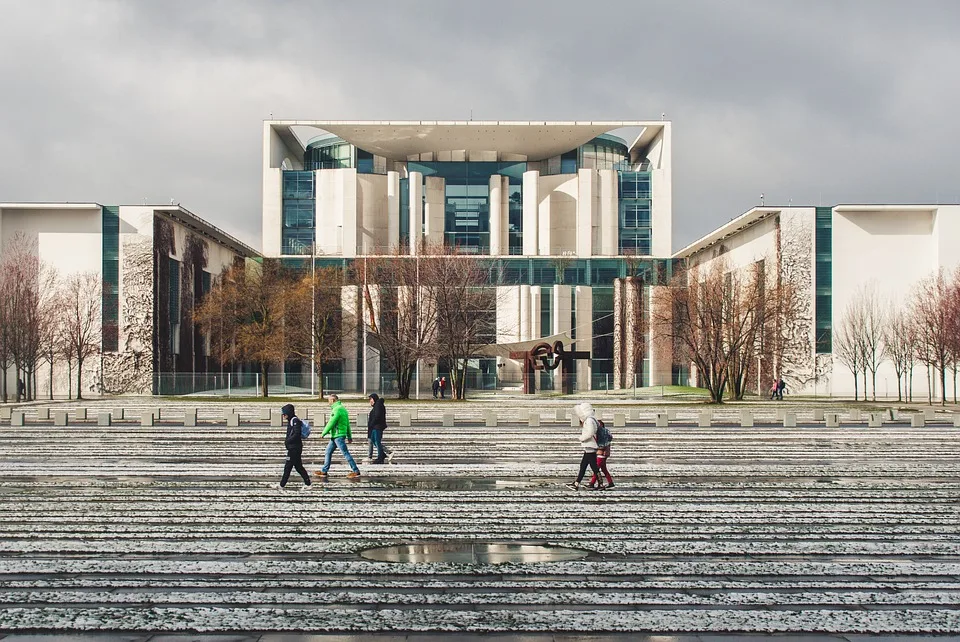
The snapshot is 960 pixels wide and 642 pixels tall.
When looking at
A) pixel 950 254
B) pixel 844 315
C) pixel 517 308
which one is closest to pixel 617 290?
pixel 517 308

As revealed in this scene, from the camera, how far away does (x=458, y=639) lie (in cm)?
763

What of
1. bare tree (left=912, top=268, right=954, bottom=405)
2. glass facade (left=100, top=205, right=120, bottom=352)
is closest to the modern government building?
glass facade (left=100, top=205, right=120, bottom=352)

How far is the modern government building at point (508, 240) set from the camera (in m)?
64.4

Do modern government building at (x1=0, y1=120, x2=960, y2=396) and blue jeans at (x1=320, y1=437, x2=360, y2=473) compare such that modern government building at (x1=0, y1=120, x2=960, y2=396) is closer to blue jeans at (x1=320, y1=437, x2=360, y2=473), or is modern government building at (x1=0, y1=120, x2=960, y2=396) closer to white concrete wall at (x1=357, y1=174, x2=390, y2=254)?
white concrete wall at (x1=357, y1=174, x2=390, y2=254)

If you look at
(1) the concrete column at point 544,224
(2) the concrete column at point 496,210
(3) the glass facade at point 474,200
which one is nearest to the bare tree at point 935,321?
(1) the concrete column at point 544,224

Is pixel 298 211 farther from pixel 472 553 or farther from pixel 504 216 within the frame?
pixel 472 553

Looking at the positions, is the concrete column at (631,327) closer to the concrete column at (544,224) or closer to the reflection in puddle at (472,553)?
the concrete column at (544,224)

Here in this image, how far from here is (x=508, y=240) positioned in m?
84.6

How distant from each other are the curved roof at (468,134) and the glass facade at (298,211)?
4.90m

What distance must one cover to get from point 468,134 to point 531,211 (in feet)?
30.1

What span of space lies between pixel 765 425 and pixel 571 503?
22253mm

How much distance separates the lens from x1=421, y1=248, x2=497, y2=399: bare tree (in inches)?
2123

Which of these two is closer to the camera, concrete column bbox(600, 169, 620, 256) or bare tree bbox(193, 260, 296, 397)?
bare tree bbox(193, 260, 296, 397)

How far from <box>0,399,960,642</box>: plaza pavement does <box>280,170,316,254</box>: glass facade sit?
200 feet
